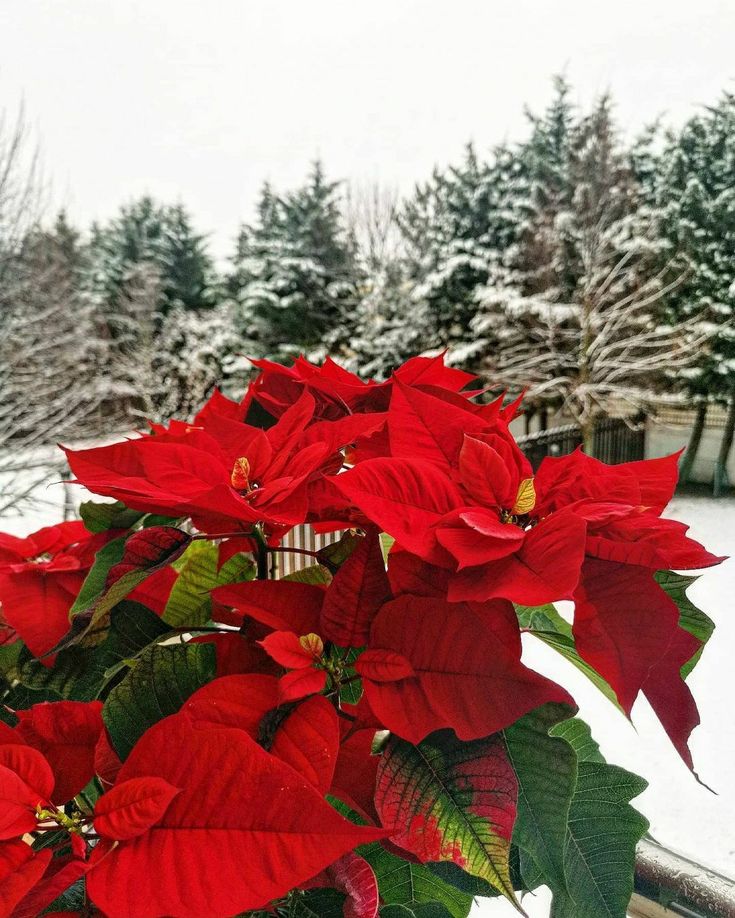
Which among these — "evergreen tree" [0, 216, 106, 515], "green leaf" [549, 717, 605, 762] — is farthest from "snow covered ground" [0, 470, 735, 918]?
"green leaf" [549, 717, 605, 762]

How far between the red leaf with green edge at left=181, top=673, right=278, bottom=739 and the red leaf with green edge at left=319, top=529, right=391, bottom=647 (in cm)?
2

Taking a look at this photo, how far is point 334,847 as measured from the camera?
118 mm

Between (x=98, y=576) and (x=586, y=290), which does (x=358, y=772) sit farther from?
(x=586, y=290)

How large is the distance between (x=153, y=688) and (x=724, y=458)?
8053 millimetres

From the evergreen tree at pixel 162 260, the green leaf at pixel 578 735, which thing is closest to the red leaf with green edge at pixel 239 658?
the green leaf at pixel 578 735

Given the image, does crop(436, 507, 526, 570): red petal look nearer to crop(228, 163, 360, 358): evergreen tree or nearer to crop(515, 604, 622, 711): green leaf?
crop(515, 604, 622, 711): green leaf

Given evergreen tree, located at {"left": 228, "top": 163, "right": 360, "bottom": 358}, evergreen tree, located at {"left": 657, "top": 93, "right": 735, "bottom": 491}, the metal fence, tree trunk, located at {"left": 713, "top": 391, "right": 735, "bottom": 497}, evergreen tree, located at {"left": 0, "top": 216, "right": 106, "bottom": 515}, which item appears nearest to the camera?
evergreen tree, located at {"left": 0, "top": 216, "right": 106, "bottom": 515}

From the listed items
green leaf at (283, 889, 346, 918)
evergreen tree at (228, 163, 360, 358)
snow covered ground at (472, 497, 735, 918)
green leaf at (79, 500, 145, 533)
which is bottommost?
snow covered ground at (472, 497, 735, 918)

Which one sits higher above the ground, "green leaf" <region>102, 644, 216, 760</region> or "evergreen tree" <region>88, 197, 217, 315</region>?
"evergreen tree" <region>88, 197, 217, 315</region>

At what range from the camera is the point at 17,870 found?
0.43 feet

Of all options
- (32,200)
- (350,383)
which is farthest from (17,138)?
(350,383)

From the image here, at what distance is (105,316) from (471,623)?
1023 cm

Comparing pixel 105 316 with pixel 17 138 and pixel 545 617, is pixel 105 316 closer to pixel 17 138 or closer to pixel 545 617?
pixel 17 138

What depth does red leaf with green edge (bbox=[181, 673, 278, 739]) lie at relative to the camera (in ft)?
0.51
